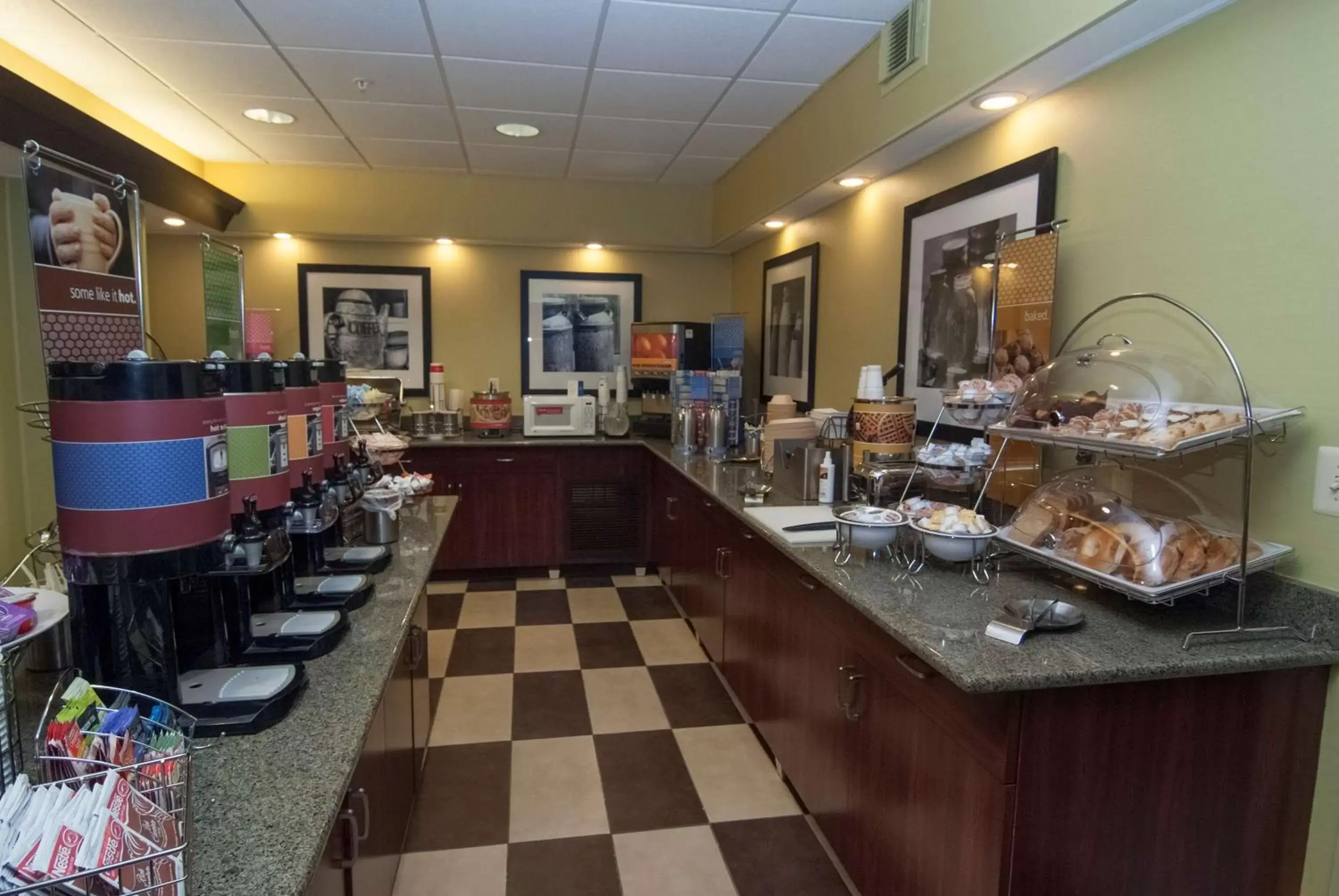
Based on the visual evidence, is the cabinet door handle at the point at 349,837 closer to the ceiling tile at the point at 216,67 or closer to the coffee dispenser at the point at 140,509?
the coffee dispenser at the point at 140,509

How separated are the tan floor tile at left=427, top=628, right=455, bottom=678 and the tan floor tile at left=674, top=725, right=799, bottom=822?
1196mm

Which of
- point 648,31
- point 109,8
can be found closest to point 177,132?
point 109,8

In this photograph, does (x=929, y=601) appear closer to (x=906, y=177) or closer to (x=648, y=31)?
(x=906, y=177)

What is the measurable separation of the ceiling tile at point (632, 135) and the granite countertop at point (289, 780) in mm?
2947

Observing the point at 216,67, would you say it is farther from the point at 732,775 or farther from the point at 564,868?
the point at 732,775

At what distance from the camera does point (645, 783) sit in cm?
252

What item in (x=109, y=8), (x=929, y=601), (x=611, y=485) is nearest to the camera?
(x=929, y=601)

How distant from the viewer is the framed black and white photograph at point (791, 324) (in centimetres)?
389

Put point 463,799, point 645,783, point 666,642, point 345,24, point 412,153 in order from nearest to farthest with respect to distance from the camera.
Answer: point 463,799 < point 645,783 < point 345,24 < point 666,642 < point 412,153

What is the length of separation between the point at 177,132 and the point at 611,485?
9.98 feet

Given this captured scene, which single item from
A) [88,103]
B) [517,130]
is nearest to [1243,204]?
[517,130]

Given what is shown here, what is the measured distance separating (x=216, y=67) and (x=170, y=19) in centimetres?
43

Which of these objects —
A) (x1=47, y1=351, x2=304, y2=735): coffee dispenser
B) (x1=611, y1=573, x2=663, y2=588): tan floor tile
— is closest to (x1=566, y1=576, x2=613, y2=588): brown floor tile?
(x1=611, y1=573, x2=663, y2=588): tan floor tile

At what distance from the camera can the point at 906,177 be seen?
9.64 ft
